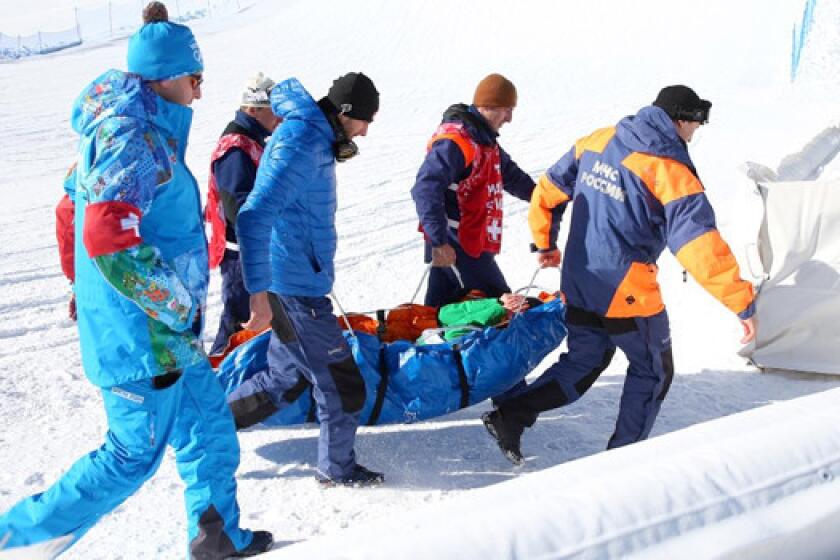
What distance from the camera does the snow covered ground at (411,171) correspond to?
12.1ft

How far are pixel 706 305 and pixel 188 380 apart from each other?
3546 millimetres

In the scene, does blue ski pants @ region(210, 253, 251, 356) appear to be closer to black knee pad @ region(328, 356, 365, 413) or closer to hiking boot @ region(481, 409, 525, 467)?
black knee pad @ region(328, 356, 365, 413)

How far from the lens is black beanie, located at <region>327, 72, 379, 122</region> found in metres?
3.24

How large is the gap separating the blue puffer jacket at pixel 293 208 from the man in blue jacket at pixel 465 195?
90 cm

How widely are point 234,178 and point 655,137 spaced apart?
207cm

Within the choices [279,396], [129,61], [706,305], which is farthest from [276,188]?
[706,305]

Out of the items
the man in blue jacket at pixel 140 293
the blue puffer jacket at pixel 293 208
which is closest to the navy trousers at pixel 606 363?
the blue puffer jacket at pixel 293 208

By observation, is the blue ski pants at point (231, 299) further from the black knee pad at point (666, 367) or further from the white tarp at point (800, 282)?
the white tarp at point (800, 282)

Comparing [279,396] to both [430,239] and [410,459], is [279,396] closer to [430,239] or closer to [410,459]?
[410,459]

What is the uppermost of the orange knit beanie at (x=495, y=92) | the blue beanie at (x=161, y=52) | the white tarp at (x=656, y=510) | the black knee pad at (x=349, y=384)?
the blue beanie at (x=161, y=52)

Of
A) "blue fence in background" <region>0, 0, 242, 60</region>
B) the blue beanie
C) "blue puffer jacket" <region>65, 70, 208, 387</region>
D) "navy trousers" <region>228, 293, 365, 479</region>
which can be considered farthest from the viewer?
"blue fence in background" <region>0, 0, 242, 60</region>

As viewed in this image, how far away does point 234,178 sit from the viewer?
14.2 ft

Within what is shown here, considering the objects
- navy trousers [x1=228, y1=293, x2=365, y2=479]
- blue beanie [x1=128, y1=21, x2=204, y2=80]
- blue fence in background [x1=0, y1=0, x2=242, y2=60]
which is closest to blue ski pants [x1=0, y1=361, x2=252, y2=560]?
navy trousers [x1=228, y1=293, x2=365, y2=479]

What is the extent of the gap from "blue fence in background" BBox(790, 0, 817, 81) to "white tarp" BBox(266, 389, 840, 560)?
15699 mm
